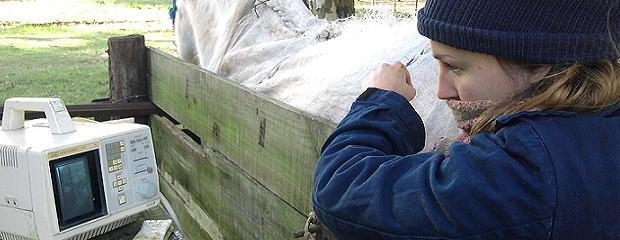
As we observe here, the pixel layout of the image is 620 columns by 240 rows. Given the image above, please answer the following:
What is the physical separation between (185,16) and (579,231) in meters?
2.70

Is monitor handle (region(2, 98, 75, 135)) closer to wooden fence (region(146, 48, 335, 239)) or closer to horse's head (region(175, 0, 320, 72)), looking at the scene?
wooden fence (region(146, 48, 335, 239))

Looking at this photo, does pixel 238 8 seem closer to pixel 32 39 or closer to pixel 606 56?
pixel 606 56

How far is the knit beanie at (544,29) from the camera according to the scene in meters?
1.03

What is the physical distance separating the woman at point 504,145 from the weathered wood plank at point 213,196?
923mm

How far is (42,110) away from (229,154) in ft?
2.91

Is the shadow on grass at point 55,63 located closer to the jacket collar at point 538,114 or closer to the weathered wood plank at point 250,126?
the weathered wood plank at point 250,126

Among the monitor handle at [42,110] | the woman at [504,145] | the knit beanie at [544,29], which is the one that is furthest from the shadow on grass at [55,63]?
the knit beanie at [544,29]

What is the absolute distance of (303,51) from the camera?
2398 mm

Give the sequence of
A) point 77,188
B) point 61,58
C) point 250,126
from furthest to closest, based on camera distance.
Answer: point 61,58, point 250,126, point 77,188

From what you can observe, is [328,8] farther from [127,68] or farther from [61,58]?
[61,58]

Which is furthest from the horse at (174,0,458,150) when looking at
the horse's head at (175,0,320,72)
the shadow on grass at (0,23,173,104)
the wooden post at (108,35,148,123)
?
the shadow on grass at (0,23,173,104)

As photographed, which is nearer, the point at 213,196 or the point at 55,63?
the point at 213,196

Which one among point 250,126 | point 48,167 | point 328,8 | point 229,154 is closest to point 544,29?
point 48,167

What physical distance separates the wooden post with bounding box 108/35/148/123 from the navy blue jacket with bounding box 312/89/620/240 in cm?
248
